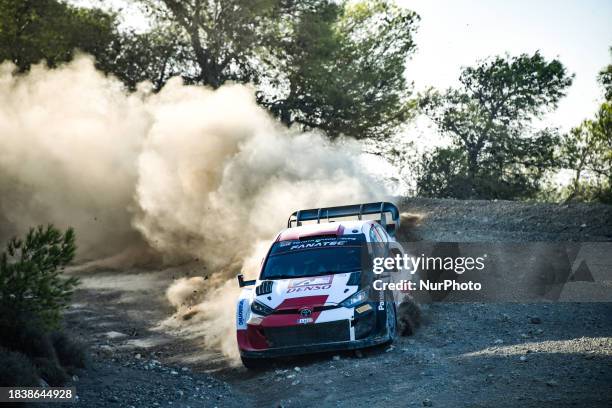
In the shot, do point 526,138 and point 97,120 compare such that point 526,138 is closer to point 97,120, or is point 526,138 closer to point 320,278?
point 97,120

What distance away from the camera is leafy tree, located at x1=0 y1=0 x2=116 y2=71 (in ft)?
92.6

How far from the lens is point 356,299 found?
10.3m

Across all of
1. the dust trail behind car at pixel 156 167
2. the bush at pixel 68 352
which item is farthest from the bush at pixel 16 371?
the dust trail behind car at pixel 156 167

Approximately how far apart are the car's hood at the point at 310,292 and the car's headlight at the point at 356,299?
5cm

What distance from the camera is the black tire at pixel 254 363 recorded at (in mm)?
10484

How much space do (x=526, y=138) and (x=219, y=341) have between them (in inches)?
915

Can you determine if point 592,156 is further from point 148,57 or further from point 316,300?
point 316,300

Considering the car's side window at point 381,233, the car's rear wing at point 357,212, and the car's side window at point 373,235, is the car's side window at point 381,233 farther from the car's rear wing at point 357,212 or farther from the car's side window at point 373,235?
the car's rear wing at point 357,212

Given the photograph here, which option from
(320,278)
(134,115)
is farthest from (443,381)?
(134,115)

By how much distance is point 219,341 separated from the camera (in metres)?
13.0

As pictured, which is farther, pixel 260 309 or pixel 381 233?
pixel 381 233

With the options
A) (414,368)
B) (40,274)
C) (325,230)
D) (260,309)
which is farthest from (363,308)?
(40,274)

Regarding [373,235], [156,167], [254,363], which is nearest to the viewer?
[254,363]

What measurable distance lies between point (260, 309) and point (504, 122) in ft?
82.6
